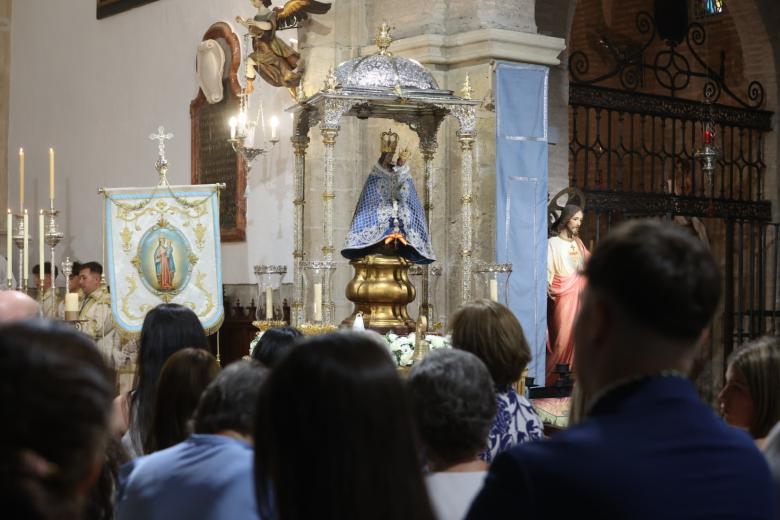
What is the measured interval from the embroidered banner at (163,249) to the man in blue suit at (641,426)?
7.17 meters

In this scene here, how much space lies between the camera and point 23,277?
737cm

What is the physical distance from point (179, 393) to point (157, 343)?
1098mm

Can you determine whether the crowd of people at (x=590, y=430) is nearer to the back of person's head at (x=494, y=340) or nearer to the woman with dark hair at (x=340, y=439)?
the woman with dark hair at (x=340, y=439)

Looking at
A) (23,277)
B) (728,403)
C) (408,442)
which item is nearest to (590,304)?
(408,442)

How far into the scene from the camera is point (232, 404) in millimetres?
2723

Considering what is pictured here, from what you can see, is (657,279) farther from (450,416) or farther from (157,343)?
(157,343)

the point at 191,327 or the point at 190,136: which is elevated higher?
the point at 190,136

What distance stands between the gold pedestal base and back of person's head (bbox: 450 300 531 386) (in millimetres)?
4324

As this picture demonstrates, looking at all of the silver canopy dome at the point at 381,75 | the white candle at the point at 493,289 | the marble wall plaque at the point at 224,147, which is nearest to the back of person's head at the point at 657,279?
the white candle at the point at 493,289

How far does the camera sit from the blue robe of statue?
27.7 ft

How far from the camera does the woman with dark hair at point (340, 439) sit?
71.7 inches

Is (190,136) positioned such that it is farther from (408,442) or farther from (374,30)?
(408,442)

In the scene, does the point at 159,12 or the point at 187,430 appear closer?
the point at 187,430

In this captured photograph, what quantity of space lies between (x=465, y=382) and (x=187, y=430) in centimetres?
85
